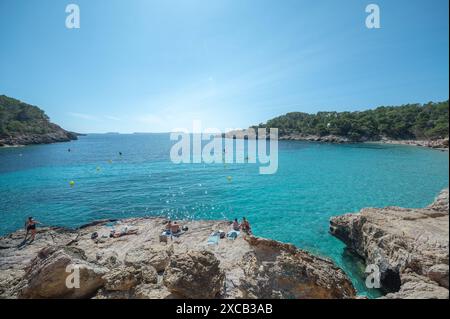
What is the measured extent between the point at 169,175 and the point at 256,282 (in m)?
33.4

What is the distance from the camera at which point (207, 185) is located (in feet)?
98.7

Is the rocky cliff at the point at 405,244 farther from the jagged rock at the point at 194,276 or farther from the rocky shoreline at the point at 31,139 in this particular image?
the rocky shoreline at the point at 31,139

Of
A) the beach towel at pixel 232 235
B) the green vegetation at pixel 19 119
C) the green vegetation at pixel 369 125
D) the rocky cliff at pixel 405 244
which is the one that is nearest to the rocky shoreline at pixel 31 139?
the green vegetation at pixel 19 119

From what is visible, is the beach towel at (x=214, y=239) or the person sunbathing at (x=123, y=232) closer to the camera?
the beach towel at (x=214, y=239)

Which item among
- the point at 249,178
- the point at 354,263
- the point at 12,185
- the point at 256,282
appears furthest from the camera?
the point at 249,178

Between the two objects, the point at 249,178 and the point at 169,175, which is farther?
the point at 169,175

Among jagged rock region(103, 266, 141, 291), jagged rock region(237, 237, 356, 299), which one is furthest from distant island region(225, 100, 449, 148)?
jagged rock region(103, 266, 141, 291)

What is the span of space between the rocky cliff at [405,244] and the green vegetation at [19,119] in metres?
111

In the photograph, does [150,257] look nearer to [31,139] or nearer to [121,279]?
[121,279]

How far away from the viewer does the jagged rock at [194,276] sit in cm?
480
